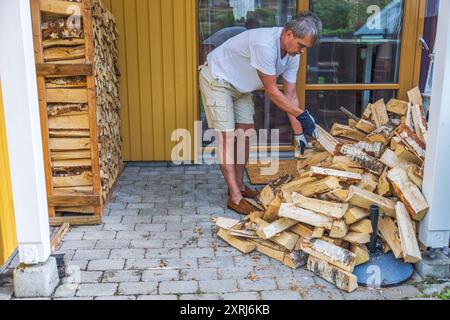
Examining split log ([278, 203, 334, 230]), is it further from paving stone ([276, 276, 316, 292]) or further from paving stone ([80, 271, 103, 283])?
paving stone ([80, 271, 103, 283])

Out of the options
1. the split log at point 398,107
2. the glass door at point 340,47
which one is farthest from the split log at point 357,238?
the glass door at point 340,47

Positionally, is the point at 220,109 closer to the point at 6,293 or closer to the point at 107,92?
the point at 107,92

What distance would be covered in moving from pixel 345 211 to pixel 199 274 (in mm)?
974

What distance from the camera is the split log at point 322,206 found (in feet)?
9.73

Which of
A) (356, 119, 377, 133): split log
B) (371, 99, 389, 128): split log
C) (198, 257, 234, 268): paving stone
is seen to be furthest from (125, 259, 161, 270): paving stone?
(371, 99, 389, 128): split log

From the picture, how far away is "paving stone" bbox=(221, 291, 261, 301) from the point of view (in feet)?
8.90

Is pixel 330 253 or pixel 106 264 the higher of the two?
pixel 330 253

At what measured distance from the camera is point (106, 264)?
3088mm

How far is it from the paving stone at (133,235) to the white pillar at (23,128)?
77 cm

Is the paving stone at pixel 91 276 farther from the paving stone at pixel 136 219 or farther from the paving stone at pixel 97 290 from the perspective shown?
the paving stone at pixel 136 219

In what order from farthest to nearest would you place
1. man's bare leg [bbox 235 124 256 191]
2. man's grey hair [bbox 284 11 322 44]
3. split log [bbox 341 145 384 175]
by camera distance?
man's bare leg [bbox 235 124 256 191]
man's grey hair [bbox 284 11 322 44]
split log [bbox 341 145 384 175]

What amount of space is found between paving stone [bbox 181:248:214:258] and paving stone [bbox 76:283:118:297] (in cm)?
56

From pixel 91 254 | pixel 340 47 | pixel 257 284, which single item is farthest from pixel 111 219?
pixel 340 47

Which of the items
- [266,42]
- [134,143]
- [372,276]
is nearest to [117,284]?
[372,276]
